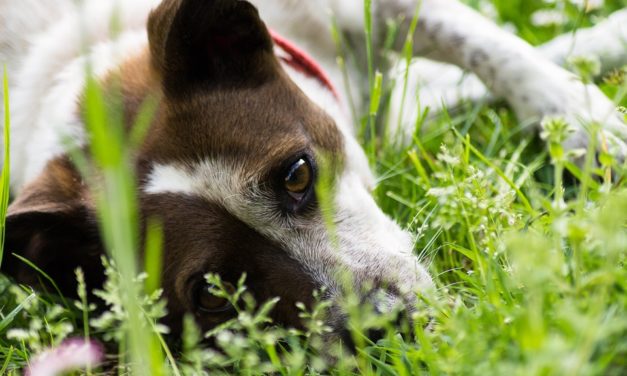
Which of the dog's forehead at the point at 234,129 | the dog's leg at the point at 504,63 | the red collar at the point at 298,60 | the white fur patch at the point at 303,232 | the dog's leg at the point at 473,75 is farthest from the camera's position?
the dog's leg at the point at 473,75

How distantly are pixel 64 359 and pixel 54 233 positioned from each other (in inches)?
27.7

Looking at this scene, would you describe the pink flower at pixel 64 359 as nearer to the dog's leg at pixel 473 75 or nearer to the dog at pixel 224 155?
the dog at pixel 224 155

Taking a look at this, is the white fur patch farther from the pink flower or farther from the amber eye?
the pink flower

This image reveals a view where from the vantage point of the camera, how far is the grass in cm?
110

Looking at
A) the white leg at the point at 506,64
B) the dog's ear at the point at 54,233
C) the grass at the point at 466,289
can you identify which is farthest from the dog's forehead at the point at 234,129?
the white leg at the point at 506,64

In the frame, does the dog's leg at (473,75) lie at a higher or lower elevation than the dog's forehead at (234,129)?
lower

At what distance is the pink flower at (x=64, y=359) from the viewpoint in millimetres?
1666

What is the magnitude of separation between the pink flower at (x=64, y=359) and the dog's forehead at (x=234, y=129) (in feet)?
1.87

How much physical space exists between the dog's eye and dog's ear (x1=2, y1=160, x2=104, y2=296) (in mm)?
380

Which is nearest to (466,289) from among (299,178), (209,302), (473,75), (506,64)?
(299,178)

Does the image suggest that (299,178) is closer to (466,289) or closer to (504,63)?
(466,289)

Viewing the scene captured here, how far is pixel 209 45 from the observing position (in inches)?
95.0

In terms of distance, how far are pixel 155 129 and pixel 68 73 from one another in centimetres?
65

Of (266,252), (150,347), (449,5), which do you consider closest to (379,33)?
(449,5)
